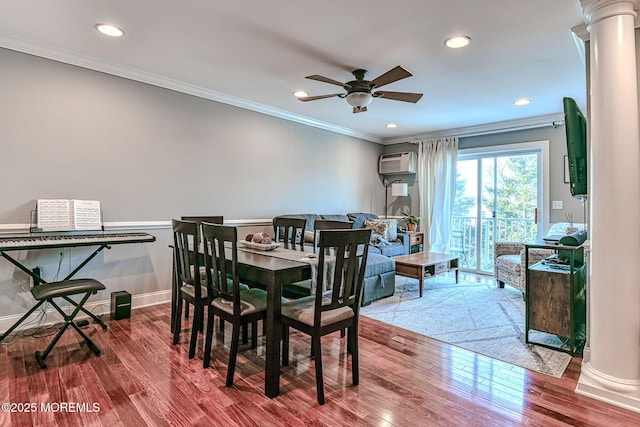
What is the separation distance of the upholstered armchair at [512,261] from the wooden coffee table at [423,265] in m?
0.57

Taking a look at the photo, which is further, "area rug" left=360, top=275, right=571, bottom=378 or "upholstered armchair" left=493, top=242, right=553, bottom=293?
"upholstered armchair" left=493, top=242, right=553, bottom=293

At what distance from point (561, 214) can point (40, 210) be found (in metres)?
6.30

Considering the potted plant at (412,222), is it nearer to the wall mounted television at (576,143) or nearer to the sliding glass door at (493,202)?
the sliding glass door at (493,202)

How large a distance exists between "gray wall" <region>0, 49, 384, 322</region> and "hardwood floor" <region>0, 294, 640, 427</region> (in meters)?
0.92

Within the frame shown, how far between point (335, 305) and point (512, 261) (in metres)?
3.31

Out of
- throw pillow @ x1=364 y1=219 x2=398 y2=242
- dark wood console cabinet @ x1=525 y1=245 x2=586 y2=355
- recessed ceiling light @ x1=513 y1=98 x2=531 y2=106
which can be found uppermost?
recessed ceiling light @ x1=513 y1=98 x2=531 y2=106

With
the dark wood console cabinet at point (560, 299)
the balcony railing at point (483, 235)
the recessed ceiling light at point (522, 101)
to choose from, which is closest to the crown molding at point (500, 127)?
the recessed ceiling light at point (522, 101)

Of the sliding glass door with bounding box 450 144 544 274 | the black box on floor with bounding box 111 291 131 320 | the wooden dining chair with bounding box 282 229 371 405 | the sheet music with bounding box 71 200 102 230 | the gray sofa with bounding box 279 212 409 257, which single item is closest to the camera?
the wooden dining chair with bounding box 282 229 371 405

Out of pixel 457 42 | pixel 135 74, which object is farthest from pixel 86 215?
pixel 457 42

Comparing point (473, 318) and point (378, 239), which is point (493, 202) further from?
point (473, 318)

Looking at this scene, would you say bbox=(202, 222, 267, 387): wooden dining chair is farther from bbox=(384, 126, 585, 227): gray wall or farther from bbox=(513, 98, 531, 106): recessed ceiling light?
bbox=(384, 126, 585, 227): gray wall

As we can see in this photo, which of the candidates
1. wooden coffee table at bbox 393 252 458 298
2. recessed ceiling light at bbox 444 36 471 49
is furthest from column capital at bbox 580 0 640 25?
wooden coffee table at bbox 393 252 458 298

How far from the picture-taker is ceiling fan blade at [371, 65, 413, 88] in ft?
8.92

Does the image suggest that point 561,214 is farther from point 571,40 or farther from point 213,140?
point 213,140
